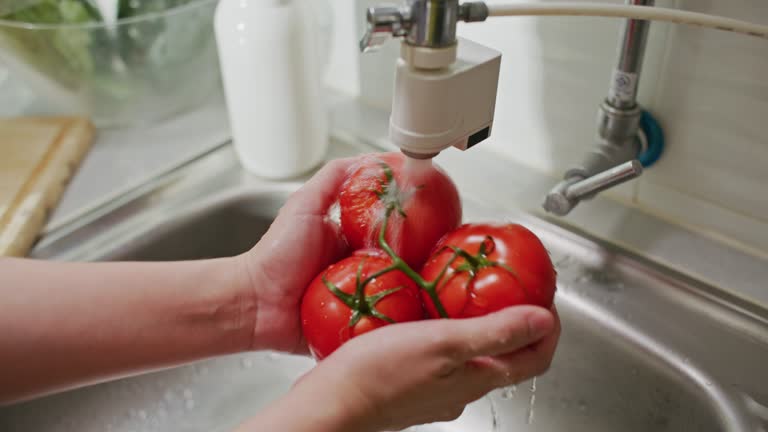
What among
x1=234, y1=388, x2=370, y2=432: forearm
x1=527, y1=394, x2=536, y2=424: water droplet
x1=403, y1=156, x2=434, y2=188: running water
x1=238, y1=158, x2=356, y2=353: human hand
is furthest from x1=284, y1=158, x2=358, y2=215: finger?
x1=527, y1=394, x2=536, y2=424: water droplet

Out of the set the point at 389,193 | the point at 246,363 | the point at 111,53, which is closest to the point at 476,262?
the point at 389,193

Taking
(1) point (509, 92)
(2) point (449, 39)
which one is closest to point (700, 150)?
(1) point (509, 92)

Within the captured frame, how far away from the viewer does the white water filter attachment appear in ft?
1.51

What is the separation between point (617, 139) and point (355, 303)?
34cm

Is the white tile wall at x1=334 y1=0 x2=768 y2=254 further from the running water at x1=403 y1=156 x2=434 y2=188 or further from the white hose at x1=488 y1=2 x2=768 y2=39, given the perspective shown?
the running water at x1=403 y1=156 x2=434 y2=188

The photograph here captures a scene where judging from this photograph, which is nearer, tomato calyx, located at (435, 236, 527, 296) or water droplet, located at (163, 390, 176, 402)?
tomato calyx, located at (435, 236, 527, 296)

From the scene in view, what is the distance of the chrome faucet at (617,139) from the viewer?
24.9 inches

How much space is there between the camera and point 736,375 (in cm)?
64

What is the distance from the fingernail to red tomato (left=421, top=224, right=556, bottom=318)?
0.03 metres

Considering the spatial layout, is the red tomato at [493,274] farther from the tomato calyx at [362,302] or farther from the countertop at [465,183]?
the countertop at [465,183]

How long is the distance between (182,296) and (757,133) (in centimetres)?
57

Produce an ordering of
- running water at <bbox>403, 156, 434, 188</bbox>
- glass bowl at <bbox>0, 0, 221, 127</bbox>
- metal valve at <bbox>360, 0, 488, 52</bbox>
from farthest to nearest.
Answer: glass bowl at <bbox>0, 0, 221, 127</bbox> → running water at <bbox>403, 156, 434, 188</bbox> → metal valve at <bbox>360, 0, 488, 52</bbox>

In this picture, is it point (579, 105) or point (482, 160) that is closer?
point (579, 105)

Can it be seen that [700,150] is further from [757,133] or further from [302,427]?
[302,427]
